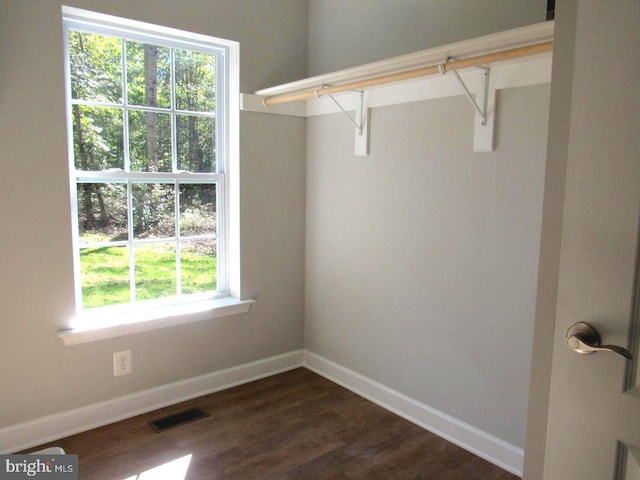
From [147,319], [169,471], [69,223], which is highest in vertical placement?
[69,223]

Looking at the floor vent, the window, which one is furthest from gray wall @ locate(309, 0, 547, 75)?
the floor vent

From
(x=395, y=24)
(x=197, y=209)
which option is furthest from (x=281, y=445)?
(x=395, y=24)

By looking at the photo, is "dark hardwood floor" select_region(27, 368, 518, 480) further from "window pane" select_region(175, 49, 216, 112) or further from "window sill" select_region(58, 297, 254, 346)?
"window pane" select_region(175, 49, 216, 112)

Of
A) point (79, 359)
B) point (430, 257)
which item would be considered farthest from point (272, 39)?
point (79, 359)

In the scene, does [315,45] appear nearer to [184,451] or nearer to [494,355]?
[494,355]

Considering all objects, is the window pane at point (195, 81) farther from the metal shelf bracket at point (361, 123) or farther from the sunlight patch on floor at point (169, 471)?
the sunlight patch on floor at point (169, 471)

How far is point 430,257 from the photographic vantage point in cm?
249

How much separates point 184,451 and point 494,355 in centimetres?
152

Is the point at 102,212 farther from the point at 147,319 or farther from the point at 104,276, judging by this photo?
the point at 147,319

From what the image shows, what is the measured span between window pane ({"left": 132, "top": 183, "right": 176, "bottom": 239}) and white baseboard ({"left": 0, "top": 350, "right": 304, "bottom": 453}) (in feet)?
2.88

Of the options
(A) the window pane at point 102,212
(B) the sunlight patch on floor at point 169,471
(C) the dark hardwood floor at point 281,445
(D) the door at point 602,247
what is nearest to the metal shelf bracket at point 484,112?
(D) the door at point 602,247

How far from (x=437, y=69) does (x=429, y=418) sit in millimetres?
1714

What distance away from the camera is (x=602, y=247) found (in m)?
0.99

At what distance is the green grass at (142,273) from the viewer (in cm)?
258
